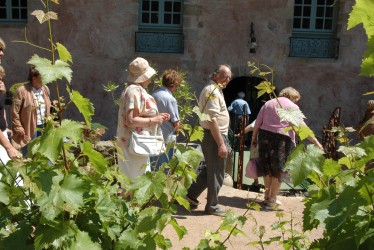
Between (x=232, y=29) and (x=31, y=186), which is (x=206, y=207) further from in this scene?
(x=232, y=29)

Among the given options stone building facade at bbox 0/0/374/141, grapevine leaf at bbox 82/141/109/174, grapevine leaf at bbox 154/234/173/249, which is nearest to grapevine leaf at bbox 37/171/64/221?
grapevine leaf at bbox 82/141/109/174

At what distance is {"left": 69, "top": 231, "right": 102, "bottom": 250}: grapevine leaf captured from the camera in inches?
79.7

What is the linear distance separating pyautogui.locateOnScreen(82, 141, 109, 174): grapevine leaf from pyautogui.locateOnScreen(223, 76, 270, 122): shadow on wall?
11298mm

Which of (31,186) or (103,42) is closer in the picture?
(31,186)

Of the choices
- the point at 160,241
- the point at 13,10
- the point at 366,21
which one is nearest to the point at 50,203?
the point at 160,241

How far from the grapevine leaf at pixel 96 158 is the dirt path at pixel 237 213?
2.41 metres

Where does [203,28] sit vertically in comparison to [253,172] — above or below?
above

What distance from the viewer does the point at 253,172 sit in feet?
23.3

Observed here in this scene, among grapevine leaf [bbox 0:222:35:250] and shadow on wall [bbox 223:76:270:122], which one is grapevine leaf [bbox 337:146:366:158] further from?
shadow on wall [bbox 223:76:270:122]

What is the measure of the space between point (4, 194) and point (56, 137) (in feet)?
0.88

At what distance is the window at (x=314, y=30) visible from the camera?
13.1m

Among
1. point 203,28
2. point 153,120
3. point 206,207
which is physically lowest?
point 206,207

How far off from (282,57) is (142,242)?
1106 centimetres

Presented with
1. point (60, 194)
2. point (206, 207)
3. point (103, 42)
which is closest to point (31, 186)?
point (60, 194)
